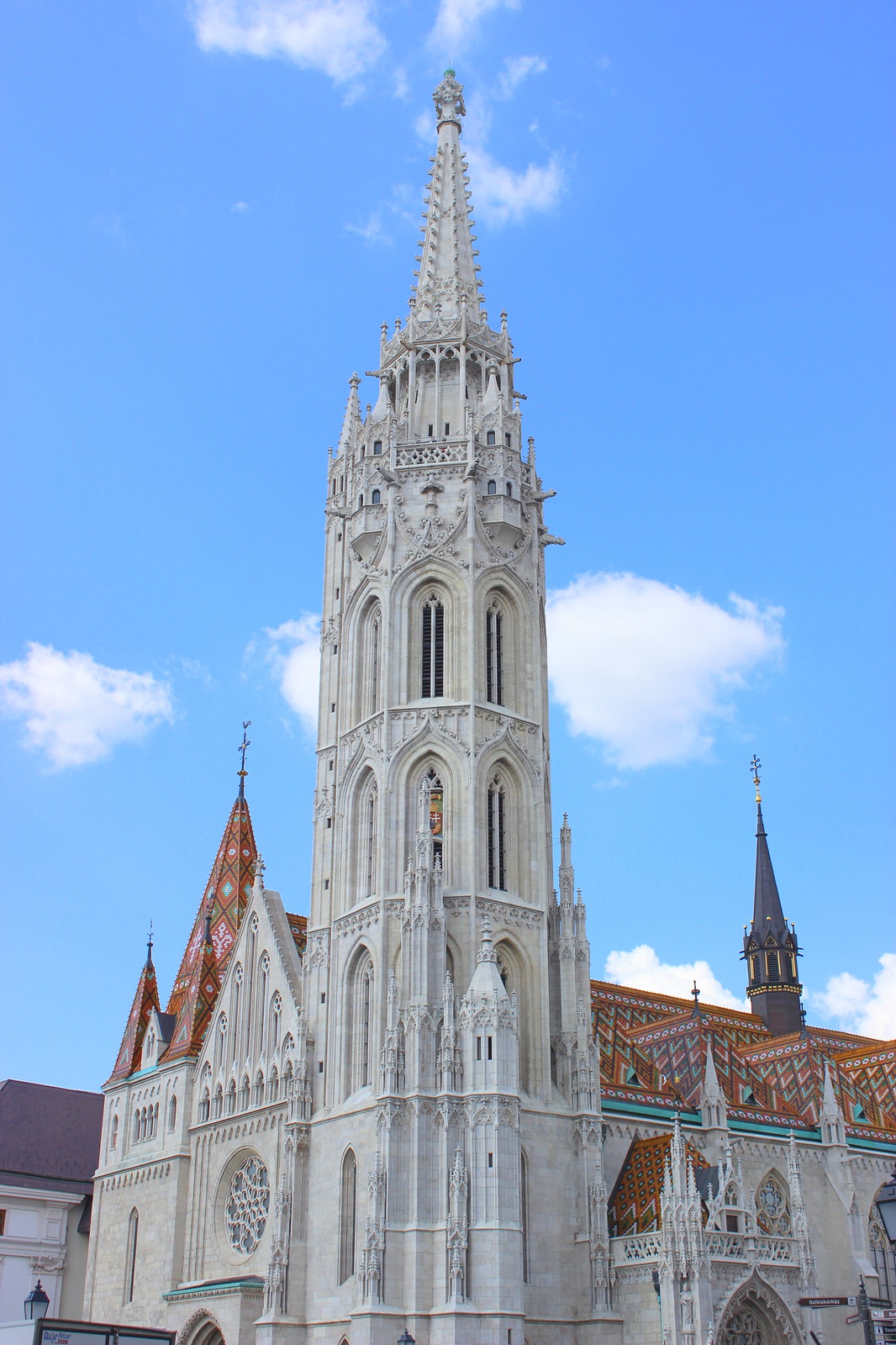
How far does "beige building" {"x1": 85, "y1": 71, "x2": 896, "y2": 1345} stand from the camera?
35.1 meters

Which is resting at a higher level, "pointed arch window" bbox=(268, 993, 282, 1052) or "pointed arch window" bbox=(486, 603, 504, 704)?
"pointed arch window" bbox=(486, 603, 504, 704)

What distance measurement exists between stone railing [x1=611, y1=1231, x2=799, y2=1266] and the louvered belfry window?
15.8 m

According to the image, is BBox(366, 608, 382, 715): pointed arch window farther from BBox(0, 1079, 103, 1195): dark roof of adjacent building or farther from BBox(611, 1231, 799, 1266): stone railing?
BBox(0, 1079, 103, 1195): dark roof of adjacent building

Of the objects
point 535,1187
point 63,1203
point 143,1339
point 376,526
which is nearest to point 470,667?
point 376,526

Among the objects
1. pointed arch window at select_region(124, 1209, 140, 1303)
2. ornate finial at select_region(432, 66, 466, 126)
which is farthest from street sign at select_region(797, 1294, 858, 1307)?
ornate finial at select_region(432, 66, 466, 126)

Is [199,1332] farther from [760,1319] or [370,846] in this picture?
[760,1319]

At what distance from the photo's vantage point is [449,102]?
2136 inches

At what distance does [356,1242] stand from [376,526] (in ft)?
67.7

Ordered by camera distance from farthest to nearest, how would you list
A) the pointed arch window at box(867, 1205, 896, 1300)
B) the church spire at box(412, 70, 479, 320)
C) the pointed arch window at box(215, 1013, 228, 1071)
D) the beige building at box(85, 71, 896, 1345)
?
the church spire at box(412, 70, 479, 320) < the pointed arch window at box(867, 1205, 896, 1300) < the pointed arch window at box(215, 1013, 228, 1071) < the beige building at box(85, 71, 896, 1345)

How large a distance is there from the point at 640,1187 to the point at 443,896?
956 centimetres

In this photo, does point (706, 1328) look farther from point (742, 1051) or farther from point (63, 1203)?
point (63, 1203)

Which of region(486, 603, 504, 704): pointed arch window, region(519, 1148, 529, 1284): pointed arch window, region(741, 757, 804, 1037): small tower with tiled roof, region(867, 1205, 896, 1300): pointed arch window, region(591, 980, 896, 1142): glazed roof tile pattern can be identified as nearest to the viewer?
region(519, 1148, 529, 1284): pointed arch window

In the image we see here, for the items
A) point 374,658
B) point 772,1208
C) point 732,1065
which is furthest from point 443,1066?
point 732,1065

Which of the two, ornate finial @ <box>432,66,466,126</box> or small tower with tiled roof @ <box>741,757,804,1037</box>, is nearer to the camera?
ornate finial @ <box>432,66,466,126</box>
